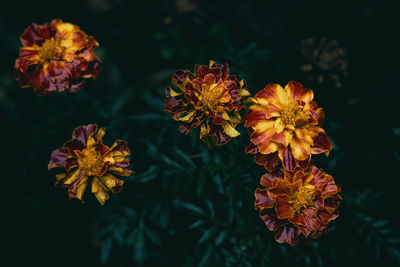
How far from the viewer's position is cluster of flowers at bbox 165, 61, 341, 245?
1345 mm

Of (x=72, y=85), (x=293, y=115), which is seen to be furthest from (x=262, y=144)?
(x=72, y=85)

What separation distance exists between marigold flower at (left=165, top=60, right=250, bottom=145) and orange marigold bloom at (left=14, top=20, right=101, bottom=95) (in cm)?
48

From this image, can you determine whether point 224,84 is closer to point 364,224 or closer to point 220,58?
point 220,58

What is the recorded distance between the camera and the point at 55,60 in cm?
155

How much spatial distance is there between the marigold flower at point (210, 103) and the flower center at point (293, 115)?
0.63ft

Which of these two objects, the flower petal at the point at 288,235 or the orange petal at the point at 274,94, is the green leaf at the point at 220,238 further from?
the orange petal at the point at 274,94

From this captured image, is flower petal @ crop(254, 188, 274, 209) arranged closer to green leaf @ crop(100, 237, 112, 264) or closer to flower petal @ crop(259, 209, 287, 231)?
flower petal @ crop(259, 209, 287, 231)

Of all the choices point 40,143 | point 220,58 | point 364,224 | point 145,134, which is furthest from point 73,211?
point 364,224

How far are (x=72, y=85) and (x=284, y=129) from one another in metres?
1.01

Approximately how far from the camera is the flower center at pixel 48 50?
1.54 meters

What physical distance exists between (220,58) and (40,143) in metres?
1.26

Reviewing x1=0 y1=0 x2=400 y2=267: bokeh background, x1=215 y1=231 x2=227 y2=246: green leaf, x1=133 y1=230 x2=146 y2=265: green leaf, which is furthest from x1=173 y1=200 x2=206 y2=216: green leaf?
x1=133 y1=230 x2=146 y2=265: green leaf

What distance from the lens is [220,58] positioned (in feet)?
7.02

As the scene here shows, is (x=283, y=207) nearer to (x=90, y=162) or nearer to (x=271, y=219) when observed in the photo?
(x=271, y=219)
